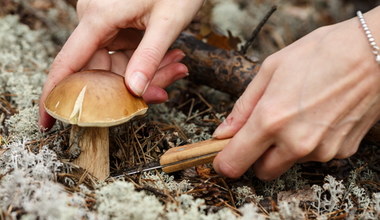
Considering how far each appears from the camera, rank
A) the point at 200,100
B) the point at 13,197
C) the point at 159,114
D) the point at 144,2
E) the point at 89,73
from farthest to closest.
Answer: the point at 200,100
the point at 159,114
the point at 144,2
the point at 89,73
the point at 13,197

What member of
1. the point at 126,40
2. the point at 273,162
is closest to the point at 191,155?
the point at 273,162

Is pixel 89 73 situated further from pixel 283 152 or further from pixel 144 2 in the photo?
pixel 283 152

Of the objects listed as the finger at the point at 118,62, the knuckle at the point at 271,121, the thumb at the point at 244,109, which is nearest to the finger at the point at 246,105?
the thumb at the point at 244,109

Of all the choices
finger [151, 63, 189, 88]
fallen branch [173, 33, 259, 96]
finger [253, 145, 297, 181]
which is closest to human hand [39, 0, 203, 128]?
finger [151, 63, 189, 88]

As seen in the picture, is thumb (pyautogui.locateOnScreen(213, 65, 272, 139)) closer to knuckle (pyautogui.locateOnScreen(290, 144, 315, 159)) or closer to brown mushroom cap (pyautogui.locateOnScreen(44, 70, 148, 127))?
knuckle (pyautogui.locateOnScreen(290, 144, 315, 159))

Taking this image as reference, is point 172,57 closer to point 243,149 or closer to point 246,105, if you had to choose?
point 246,105

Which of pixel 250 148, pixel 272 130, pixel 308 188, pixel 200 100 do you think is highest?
pixel 272 130

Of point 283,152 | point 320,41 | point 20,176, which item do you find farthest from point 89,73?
point 320,41
